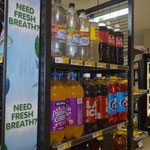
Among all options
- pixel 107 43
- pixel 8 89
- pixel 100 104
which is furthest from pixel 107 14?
pixel 8 89

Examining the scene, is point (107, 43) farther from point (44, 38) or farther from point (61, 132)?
point (61, 132)

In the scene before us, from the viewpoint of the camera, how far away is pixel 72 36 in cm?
143

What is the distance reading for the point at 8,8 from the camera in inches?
40.6

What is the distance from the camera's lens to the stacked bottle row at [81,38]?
138cm

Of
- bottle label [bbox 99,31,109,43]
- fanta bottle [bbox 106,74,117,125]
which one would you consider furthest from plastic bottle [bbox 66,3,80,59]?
fanta bottle [bbox 106,74,117,125]

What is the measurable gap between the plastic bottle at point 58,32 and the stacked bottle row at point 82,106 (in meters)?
0.21

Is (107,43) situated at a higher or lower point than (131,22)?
lower

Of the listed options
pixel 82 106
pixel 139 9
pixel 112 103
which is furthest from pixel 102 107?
pixel 139 9

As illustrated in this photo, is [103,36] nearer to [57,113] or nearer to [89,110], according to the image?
[89,110]

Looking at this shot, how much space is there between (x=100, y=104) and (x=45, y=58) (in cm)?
80

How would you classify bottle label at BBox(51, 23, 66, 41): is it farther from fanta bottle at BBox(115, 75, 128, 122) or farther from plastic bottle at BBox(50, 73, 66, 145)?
fanta bottle at BBox(115, 75, 128, 122)

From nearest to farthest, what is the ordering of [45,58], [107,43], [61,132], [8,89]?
[8,89], [45,58], [61,132], [107,43]

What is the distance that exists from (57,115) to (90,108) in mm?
396

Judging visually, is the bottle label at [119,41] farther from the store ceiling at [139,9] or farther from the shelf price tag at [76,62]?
the store ceiling at [139,9]
